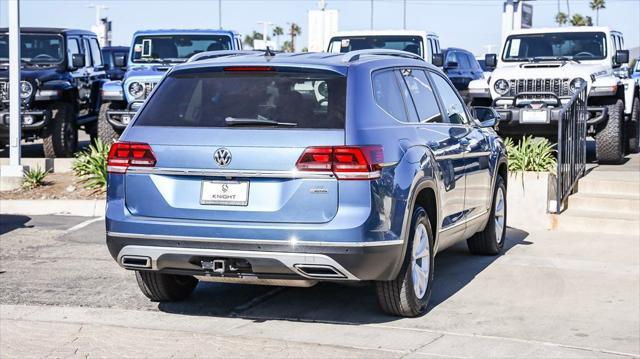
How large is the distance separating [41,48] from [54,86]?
1.14 m

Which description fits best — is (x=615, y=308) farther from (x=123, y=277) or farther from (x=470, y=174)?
(x=123, y=277)

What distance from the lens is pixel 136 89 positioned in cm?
1627

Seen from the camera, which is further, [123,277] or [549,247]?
[549,247]

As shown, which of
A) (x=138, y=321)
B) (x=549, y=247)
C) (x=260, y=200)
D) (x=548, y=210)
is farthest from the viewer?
(x=548, y=210)

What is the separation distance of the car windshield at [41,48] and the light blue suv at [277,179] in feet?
→ 35.2

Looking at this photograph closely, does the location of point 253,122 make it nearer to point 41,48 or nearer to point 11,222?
point 11,222

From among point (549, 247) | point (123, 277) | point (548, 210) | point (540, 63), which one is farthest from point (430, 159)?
point (540, 63)

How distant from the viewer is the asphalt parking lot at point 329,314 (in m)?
6.48

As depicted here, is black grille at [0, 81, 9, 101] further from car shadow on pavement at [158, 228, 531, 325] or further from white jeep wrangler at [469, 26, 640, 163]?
car shadow on pavement at [158, 228, 531, 325]

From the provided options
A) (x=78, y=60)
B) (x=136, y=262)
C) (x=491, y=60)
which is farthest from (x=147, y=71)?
(x=136, y=262)

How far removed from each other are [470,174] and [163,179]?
285 centimetres

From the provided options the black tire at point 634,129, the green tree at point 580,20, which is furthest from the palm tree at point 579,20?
the black tire at point 634,129

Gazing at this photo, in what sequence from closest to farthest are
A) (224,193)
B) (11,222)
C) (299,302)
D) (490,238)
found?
1. (224,193)
2. (299,302)
3. (490,238)
4. (11,222)

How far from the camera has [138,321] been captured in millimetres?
7188
